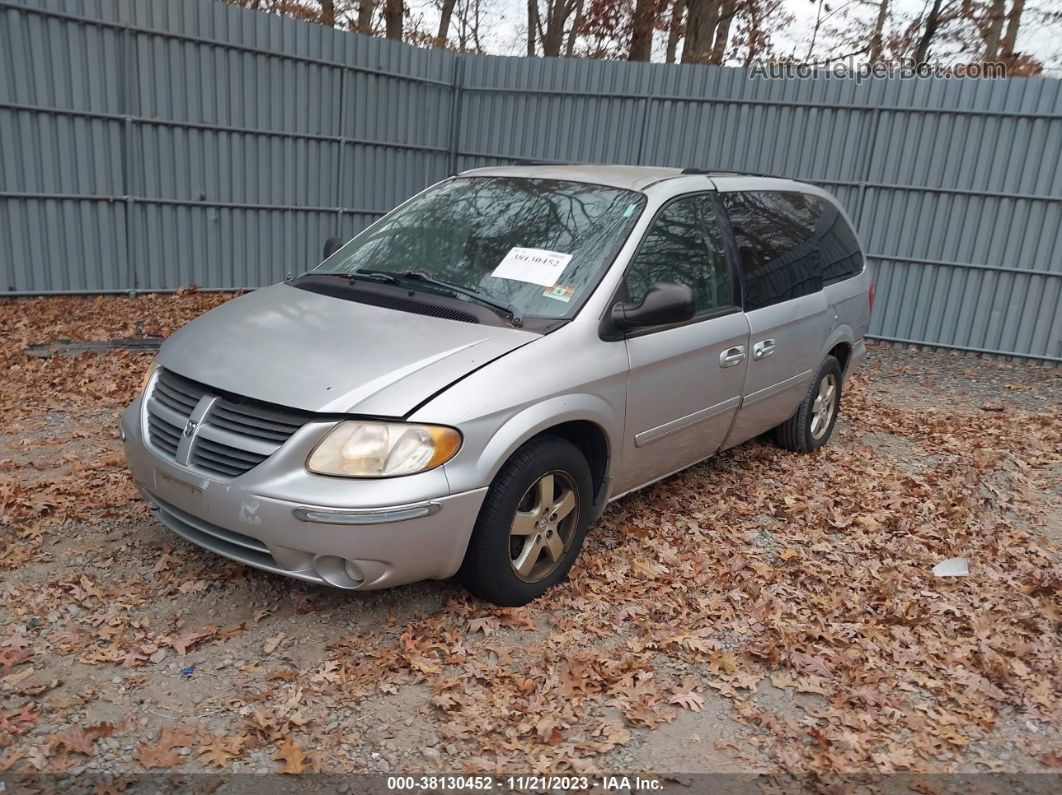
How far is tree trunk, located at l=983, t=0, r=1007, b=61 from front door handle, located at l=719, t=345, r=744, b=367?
64.2 feet

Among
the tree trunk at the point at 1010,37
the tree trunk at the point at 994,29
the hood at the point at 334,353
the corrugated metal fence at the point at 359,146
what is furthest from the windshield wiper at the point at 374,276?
the tree trunk at the point at 1010,37

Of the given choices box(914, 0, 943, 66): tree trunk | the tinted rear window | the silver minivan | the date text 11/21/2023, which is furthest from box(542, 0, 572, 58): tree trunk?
the date text 11/21/2023

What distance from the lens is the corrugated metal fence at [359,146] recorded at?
30.1 ft

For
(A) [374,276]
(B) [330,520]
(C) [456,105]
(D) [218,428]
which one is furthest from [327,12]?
(B) [330,520]

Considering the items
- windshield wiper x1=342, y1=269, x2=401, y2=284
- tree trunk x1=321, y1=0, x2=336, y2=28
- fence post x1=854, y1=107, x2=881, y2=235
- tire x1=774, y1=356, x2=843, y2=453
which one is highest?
tree trunk x1=321, y1=0, x2=336, y2=28

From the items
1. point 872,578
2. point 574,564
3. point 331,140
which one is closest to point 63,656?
point 574,564

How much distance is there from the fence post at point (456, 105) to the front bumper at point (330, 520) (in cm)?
1000

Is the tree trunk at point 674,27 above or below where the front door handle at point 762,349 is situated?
above

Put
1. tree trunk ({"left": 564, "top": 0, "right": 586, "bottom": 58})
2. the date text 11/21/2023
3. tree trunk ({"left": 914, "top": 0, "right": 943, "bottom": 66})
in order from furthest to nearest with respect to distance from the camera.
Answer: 1. tree trunk ({"left": 564, "top": 0, "right": 586, "bottom": 58})
2. tree trunk ({"left": 914, "top": 0, "right": 943, "bottom": 66})
3. the date text 11/21/2023

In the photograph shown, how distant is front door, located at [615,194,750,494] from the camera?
4.24 meters

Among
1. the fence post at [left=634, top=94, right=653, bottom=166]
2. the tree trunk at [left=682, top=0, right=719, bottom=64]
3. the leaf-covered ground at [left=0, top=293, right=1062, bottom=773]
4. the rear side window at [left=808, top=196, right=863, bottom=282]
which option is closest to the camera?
the leaf-covered ground at [left=0, top=293, right=1062, bottom=773]

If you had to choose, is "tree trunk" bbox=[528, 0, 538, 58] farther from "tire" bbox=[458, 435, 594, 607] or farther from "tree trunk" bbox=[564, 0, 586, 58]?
"tire" bbox=[458, 435, 594, 607]

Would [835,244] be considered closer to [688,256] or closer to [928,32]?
[688,256]

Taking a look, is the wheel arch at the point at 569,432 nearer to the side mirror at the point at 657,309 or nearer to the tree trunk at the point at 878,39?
the side mirror at the point at 657,309
